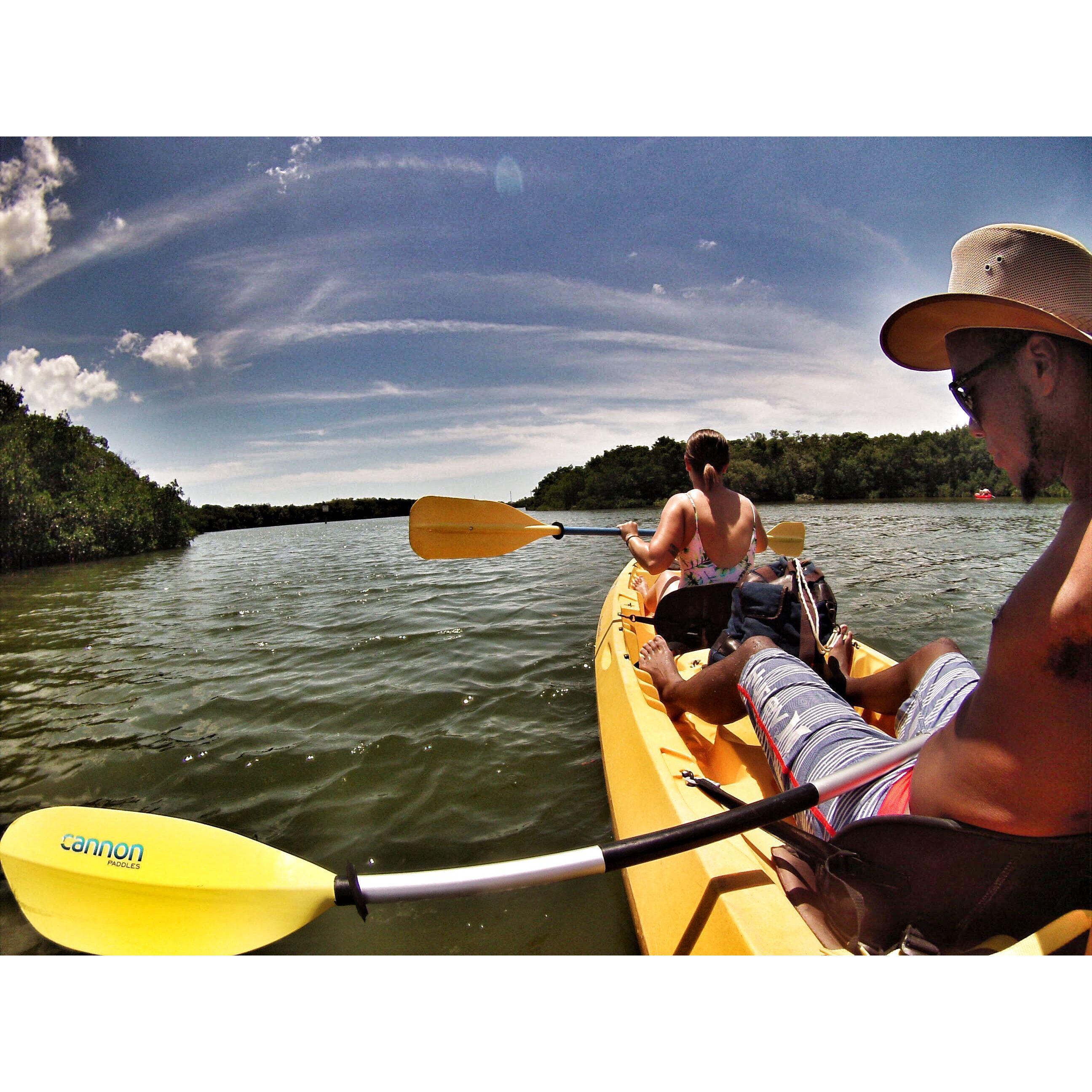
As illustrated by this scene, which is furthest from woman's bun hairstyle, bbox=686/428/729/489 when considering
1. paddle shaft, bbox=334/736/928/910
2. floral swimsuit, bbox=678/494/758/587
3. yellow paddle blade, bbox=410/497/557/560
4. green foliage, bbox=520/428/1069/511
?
green foliage, bbox=520/428/1069/511

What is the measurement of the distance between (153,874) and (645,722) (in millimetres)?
1935

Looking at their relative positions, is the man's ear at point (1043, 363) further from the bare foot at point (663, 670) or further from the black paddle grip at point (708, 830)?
the bare foot at point (663, 670)

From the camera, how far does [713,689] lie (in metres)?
2.38

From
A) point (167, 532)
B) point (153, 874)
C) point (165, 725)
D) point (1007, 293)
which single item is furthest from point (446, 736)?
point (167, 532)

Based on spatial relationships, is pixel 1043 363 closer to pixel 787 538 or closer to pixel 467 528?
pixel 467 528

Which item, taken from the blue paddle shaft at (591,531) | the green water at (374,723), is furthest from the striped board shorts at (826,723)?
the blue paddle shaft at (591,531)

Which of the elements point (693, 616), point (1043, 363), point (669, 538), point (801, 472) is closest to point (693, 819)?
point (1043, 363)

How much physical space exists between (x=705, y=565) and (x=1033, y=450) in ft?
10.00

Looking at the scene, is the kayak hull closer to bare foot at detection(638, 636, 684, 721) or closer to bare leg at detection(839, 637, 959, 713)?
bare foot at detection(638, 636, 684, 721)

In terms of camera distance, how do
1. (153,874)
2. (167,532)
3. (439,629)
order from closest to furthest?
(153,874) < (439,629) < (167,532)

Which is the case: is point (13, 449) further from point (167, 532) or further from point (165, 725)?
point (165, 725)

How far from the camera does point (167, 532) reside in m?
36.5

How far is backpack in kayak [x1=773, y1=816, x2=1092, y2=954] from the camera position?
3.21ft

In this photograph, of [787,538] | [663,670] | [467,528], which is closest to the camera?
[663,670]
